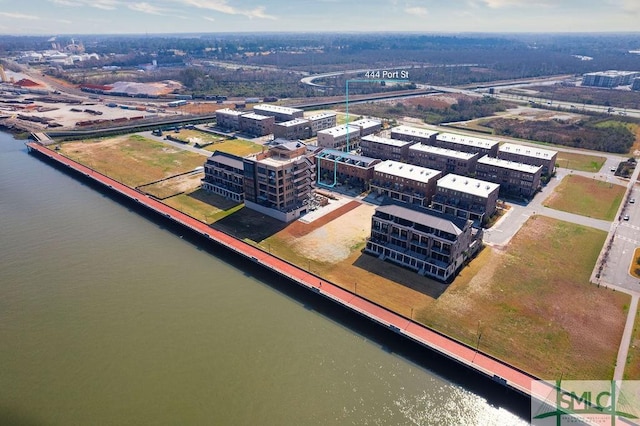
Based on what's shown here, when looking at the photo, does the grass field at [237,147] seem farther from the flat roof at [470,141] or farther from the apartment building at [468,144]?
the flat roof at [470,141]

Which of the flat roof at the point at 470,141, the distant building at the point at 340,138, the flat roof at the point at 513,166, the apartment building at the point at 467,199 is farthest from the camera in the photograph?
the distant building at the point at 340,138

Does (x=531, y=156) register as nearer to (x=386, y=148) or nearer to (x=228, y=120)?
(x=386, y=148)

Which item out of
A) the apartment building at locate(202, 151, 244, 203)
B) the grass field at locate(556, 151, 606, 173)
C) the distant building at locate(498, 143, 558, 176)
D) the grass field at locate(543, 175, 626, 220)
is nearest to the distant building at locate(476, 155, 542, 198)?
the grass field at locate(543, 175, 626, 220)

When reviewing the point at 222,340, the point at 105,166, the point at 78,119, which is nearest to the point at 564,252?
the point at 222,340

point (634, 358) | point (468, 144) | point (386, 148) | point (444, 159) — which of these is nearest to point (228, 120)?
point (386, 148)

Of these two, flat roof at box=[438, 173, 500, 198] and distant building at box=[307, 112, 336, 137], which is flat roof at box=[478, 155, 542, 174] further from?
distant building at box=[307, 112, 336, 137]

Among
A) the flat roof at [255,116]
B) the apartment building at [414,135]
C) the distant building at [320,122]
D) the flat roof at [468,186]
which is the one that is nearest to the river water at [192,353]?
the flat roof at [468,186]

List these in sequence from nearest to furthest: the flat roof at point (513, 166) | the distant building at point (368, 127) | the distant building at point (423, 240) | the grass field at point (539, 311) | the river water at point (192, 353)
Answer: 1. the river water at point (192, 353)
2. the grass field at point (539, 311)
3. the distant building at point (423, 240)
4. the flat roof at point (513, 166)
5. the distant building at point (368, 127)

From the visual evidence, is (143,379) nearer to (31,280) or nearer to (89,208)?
(31,280)
